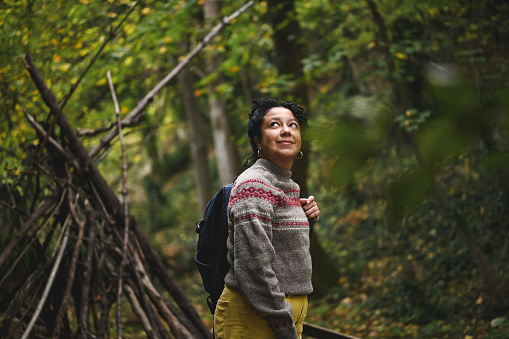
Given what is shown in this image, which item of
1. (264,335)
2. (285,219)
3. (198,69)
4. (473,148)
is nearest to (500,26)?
(285,219)

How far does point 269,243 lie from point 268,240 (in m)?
0.01

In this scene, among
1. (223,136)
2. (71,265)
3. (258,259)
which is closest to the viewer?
(258,259)

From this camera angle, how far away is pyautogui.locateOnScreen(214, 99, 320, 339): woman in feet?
5.90

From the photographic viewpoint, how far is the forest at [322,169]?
60 cm

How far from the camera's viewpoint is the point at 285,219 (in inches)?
78.4

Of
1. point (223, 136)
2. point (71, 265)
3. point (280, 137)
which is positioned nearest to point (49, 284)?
point (71, 265)

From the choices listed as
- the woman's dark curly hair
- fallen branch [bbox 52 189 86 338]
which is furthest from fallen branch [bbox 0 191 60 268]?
the woman's dark curly hair

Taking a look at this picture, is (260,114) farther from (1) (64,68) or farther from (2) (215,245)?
(1) (64,68)

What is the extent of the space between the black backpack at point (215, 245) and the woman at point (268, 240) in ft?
0.24

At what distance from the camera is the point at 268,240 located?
181cm

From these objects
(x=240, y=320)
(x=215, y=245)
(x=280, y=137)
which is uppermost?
(x=280, y=137)

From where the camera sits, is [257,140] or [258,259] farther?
[257,140]

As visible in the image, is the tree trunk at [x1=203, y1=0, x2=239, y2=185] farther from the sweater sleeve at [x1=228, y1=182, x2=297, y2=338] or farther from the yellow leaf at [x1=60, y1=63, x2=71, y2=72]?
the sweater sleeve at [x1=228, y1=182, x2=297, y2=338]

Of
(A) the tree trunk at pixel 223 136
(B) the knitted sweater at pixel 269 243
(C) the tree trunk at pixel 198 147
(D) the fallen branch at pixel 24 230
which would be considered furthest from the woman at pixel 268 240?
(C) the tree trunk at pixel 198 147
